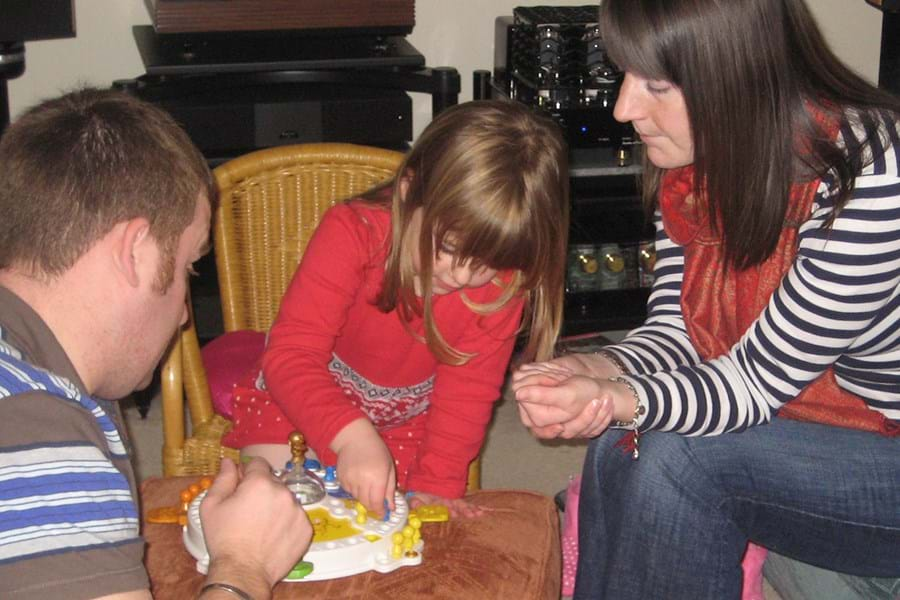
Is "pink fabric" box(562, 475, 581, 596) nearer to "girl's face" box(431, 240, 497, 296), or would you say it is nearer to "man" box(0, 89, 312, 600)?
"girl's face" box(431, 240, 497, 296)

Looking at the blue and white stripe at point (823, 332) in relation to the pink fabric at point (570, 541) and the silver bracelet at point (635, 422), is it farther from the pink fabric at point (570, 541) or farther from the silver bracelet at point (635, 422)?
the pink fabric at point (570, 541)

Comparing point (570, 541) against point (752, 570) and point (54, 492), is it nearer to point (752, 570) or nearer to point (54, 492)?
point (752, 570)

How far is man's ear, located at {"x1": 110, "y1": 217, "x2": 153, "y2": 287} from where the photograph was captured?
104 centimetres

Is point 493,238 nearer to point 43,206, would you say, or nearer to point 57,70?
point 43,206

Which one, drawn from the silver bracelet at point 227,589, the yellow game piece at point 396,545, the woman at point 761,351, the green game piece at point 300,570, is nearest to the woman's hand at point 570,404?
the woman at point 761,351

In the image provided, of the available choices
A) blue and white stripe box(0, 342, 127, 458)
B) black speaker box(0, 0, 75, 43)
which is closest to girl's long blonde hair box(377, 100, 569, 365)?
blue and white stripe box(0, 342, 127, 458)

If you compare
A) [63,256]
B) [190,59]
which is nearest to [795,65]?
[63,256]

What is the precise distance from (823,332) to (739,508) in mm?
232

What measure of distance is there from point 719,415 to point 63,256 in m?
0.80

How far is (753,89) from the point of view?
1380mm

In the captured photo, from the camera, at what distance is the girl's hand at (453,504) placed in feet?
4.81

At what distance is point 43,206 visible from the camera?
103 cm

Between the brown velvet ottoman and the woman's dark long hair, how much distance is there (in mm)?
454

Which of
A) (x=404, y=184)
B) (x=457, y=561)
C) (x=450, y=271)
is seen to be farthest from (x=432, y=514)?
(x=404, y=184)
